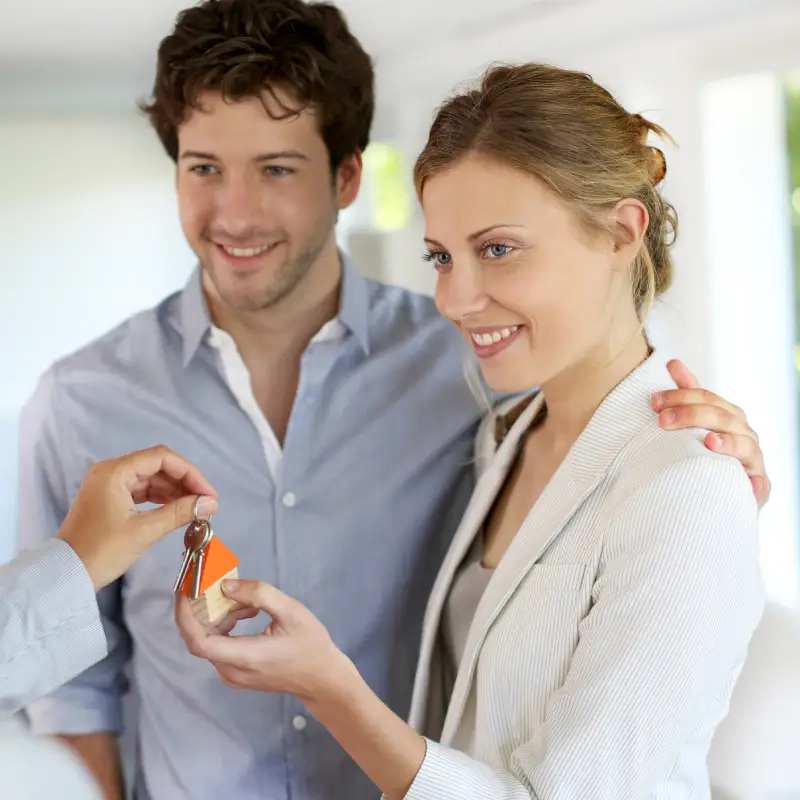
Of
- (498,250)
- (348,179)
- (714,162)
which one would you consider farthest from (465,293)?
(714,162)

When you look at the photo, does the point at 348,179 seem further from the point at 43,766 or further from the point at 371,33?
the point at 43,766

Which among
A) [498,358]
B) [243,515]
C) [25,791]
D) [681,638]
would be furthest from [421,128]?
[25,791]

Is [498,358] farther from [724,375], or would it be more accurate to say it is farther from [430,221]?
[724,375]

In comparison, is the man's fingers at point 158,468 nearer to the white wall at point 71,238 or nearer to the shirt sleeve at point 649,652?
the white wall at point 71,238

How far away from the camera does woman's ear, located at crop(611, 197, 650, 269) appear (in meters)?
1.29

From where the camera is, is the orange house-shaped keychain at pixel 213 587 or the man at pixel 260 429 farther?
the man at pixel 260 429

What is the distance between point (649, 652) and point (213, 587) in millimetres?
510

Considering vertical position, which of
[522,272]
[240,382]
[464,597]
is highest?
[522,272]

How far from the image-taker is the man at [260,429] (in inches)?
61.1

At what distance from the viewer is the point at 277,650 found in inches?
46.3

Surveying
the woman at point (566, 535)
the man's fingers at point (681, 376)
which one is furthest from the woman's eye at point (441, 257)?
the man's fingers at point (681, 376)

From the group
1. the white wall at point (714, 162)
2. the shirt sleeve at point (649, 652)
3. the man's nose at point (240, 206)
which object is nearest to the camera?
the shirt sleeve at point (649, 652)

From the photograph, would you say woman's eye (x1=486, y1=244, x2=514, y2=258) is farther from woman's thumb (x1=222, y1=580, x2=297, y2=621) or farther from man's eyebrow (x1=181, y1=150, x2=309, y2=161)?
woman's thumb (x1=222, y1=580, x2=297, y2=621)

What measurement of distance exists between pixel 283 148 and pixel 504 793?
938 millimetres
